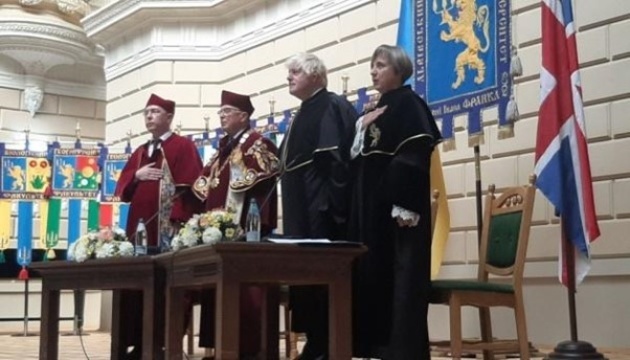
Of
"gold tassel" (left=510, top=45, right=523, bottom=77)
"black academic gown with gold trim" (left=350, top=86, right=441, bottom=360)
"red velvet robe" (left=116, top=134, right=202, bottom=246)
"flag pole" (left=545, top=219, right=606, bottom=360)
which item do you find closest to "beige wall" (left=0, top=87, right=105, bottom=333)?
"red velvet robe" (left=116, top=134, right=202, bottom=246)

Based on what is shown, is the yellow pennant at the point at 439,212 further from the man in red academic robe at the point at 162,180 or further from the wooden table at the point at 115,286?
the wooden table at the point at 115,286

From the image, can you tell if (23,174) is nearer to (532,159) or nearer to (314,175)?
(532,159)

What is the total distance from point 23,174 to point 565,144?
6.34 m

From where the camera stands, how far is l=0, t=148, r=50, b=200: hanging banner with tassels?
9242 mm

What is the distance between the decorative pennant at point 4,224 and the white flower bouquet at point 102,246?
4.90 m

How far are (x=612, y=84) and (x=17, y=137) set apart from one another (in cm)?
849

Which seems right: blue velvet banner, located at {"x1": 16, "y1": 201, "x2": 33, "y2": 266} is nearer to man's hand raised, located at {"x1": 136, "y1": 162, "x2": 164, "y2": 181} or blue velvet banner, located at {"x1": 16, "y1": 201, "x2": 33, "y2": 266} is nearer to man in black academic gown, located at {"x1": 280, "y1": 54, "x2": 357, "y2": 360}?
man's hand raised, located at {"x1": 136, "y1": 162, "x2": 164, "y2": 181}

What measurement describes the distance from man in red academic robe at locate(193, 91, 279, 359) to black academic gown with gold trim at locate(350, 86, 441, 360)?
83 centimetres

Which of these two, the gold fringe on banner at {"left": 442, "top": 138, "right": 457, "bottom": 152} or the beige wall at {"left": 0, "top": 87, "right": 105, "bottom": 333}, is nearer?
the gold fringe on banner at {"left": 442, "top": 138, "right": 457, "bottom": 152}

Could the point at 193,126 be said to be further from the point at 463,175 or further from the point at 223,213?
the point at 223,213

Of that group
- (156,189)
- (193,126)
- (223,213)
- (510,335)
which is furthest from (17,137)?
(223,213)

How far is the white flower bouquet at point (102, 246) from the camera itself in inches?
187

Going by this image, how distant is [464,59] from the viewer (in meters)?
6.62

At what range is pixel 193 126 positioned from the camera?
9875 mm
